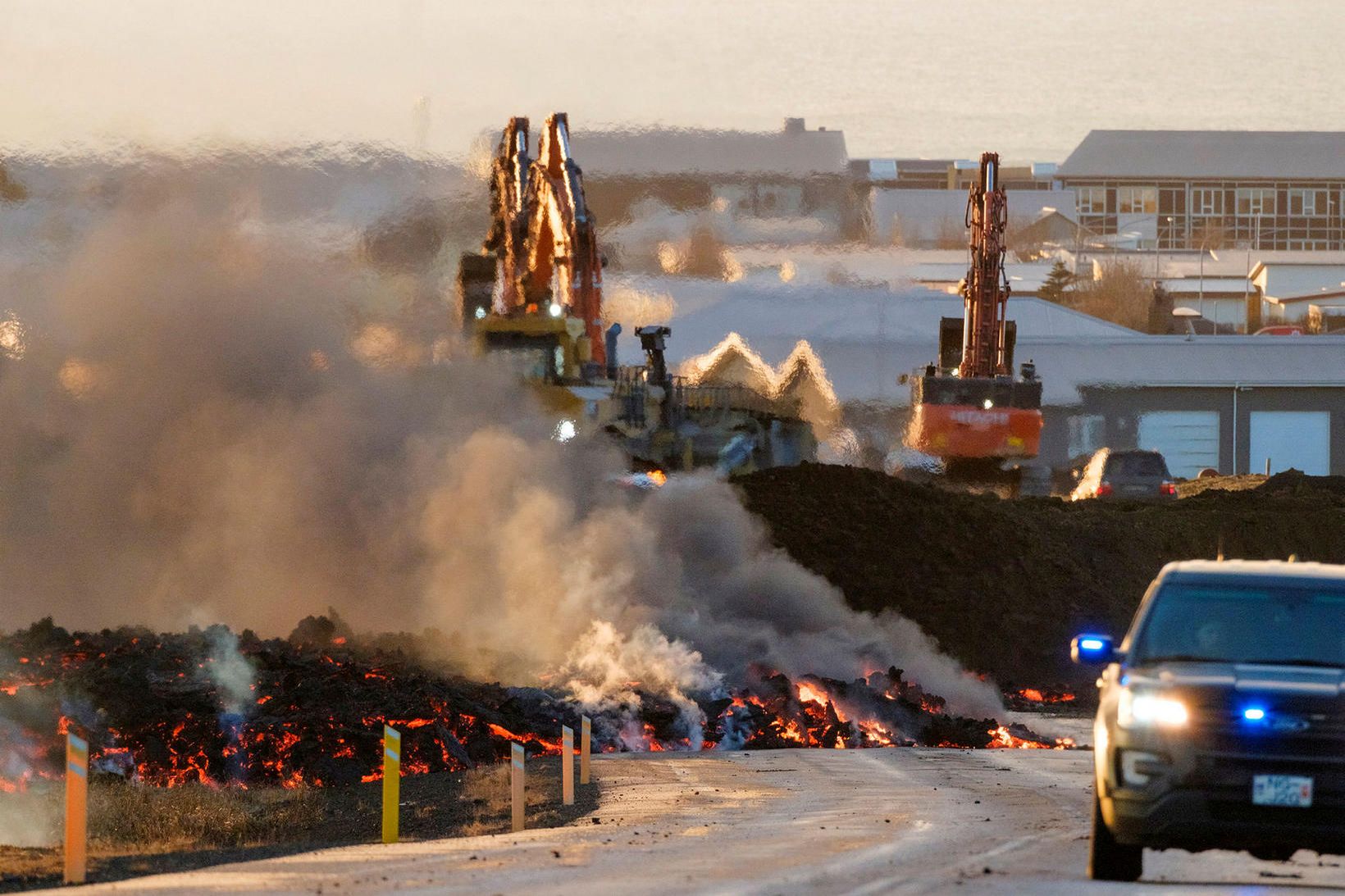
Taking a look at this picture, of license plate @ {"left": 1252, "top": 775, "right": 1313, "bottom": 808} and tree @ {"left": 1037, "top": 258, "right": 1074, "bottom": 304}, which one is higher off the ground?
tree @ {"left": 1037, "top": 258, "right": 1074, "bottom": 304}

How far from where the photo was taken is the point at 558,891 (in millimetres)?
12719

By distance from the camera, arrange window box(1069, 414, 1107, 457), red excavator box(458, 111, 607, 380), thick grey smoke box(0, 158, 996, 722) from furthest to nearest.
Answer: window box(1069, 414, 1107, 457) < red excavator box(458, 111, 607, 380) < thick grey smoke box(0, 158, 996, 722)

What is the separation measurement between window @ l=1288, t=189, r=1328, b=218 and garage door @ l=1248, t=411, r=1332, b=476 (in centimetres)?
7414

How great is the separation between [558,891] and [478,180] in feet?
106

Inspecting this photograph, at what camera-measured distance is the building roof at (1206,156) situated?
483 feet

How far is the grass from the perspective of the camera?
17969 mm

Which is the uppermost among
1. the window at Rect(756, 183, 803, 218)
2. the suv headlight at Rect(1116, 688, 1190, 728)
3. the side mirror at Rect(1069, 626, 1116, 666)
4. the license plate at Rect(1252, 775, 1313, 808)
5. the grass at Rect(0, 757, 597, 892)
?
the window at Rect(756, 183, 803, 218)

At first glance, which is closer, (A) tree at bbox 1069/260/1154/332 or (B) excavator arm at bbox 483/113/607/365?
(B) excavator arm at bbox 483/113/607/365

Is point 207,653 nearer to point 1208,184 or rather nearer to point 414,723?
point 414,723

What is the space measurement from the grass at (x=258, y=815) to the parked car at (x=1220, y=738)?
7.18 m

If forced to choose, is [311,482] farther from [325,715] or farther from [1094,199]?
[1094,199]

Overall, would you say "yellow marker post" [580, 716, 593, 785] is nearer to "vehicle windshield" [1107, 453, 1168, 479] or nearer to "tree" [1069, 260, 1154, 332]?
"vehicle windshield" [1107, 453, 1168, 479]

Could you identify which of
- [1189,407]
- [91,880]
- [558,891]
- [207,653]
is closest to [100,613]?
[207,653]

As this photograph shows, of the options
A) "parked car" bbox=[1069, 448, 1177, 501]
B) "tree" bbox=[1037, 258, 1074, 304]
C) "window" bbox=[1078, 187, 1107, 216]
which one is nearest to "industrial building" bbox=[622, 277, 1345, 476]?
"parked car" bbox=[1069, 448, 1177, 501]
